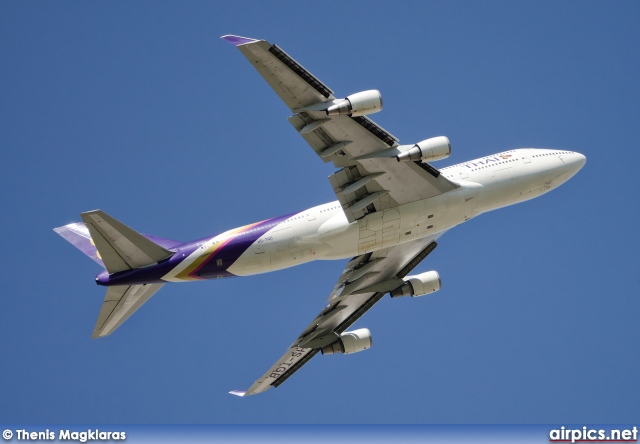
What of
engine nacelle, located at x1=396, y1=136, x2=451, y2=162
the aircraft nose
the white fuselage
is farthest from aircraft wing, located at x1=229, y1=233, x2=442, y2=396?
the aircraft nose

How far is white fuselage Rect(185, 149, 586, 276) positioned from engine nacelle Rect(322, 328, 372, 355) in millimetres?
9104

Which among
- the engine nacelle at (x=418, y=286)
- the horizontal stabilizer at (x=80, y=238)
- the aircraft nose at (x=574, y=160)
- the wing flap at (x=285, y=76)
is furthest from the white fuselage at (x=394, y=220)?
the horizontal stabilizer at (x=80, y=238)

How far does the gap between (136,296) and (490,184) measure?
20399 millimetres

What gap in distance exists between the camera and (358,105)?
4953 cm

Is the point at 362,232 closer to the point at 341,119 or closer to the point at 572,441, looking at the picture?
the point at 341,119

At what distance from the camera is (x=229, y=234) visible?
54.0m

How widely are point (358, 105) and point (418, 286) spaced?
14.5m

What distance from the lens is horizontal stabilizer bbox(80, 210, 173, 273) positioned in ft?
166

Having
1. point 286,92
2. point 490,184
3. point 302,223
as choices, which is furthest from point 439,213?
point 286,92

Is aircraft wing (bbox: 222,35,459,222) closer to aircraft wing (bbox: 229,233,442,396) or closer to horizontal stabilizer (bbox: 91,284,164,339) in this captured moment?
aircraft wing (bbox: 229,233,442,396)

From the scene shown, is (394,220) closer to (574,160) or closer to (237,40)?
(574,160)

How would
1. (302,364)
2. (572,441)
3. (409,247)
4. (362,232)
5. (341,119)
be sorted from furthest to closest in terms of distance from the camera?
(302,364) → (409,247) → (362,232) → (341,119) → (572,441)

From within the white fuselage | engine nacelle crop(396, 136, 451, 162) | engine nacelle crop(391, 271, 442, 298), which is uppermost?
engine nacelle crop(396, 136, 451, 162)

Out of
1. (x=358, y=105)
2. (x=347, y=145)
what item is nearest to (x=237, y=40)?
(x=358, y=105)
